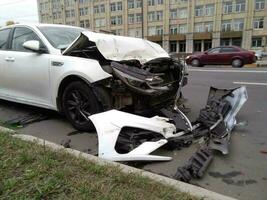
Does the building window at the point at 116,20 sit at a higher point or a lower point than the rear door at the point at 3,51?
higher

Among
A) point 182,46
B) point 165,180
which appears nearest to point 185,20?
point 182,46

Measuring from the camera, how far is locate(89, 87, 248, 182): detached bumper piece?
298 centimetres

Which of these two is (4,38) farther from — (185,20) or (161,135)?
(185,20)

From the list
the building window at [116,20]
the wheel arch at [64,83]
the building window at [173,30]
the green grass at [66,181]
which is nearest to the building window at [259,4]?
the building window at [173,30]

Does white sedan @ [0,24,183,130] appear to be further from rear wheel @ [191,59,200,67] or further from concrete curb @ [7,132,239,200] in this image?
rear wheel @ [191,59,200,67]

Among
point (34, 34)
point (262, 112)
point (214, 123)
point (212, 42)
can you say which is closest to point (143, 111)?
point (214, 123)

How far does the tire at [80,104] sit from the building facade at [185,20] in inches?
1549

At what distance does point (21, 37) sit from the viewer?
16.0ft

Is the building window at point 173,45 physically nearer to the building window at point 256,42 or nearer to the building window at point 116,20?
the building window at point 116,20

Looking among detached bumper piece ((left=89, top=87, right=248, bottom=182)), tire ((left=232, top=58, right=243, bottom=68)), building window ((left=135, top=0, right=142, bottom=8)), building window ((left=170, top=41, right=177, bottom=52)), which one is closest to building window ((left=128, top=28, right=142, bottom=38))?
building window ((left=135, top=0, right=142, bottom=8))

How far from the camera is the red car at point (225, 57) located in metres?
16.6

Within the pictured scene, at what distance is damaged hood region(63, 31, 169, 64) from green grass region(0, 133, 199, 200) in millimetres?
1618

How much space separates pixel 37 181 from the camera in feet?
7.88

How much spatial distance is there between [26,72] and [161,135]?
8.42 ft
